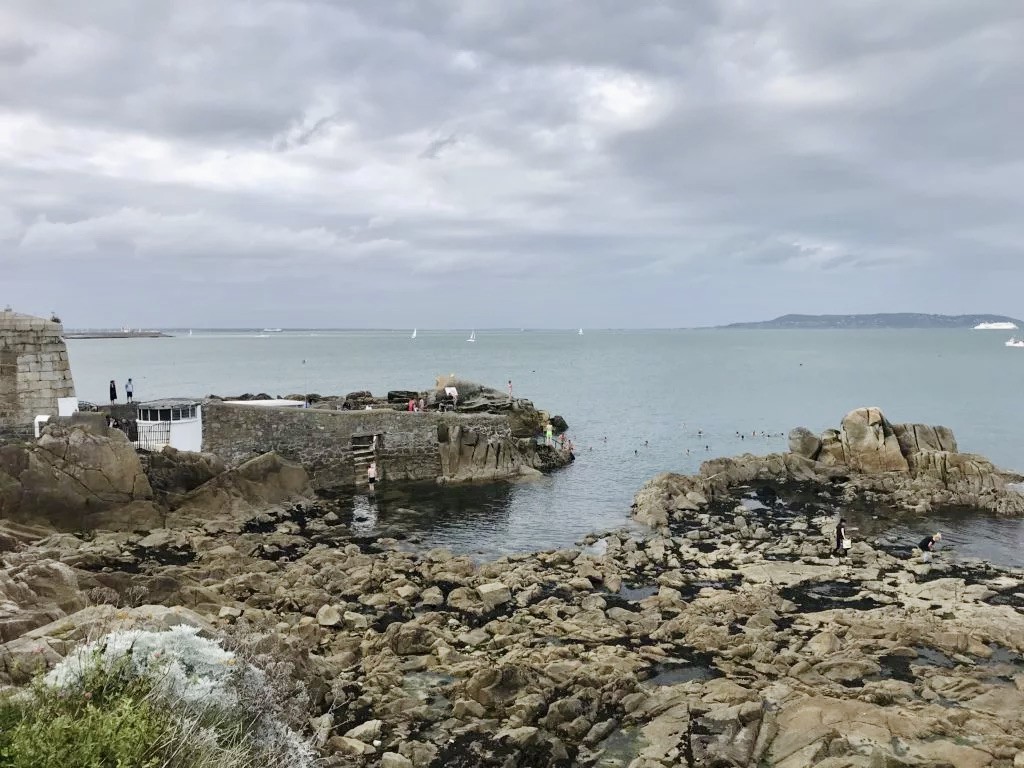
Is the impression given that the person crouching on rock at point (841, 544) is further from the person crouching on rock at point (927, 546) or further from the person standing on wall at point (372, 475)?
the person standing on wall at point (372, 475)

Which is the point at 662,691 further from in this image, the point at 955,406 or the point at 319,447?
the point at 955,406

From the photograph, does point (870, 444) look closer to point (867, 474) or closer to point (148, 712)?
point (867, 474)

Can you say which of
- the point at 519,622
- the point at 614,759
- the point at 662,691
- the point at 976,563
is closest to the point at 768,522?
the point at 976,563

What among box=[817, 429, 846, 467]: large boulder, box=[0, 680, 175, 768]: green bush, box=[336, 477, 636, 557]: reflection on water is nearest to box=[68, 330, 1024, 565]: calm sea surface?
box=[336, 477, 636, 557]: reflection on water

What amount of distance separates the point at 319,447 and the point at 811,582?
23.2 metres

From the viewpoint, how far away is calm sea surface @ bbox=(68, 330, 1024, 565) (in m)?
30.9

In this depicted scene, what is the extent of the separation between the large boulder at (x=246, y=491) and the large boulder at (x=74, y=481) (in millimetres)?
1630

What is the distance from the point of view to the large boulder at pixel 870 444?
3978cm

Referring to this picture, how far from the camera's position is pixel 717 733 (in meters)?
12.6

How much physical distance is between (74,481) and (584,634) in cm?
2013

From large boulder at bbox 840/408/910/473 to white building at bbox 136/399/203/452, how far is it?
34147 millimetres

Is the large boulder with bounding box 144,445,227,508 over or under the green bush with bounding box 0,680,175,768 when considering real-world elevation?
under

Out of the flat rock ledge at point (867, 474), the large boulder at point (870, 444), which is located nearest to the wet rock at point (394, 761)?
the flat rock ledge at point (867, 474)

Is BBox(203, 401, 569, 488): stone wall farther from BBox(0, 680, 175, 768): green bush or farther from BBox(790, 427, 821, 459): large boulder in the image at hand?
BBox(0, 680, 175, 768): green bush
